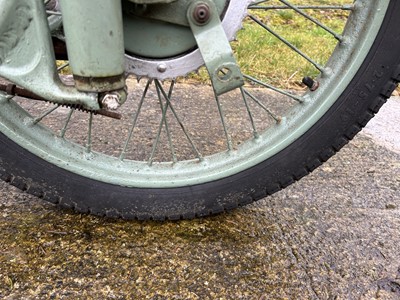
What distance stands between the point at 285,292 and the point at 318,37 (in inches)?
81.6

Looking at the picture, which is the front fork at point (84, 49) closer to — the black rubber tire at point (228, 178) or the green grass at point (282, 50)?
the black rubber tire at point (228, 178)

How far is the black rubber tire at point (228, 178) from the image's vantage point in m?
1.04

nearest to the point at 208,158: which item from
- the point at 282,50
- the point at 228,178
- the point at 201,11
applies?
the point at 228,178

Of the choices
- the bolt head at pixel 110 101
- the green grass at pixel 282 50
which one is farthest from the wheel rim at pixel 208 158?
the green grass at pixel 282 50

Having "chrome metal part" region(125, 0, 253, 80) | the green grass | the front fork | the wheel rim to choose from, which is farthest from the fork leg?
the green grass

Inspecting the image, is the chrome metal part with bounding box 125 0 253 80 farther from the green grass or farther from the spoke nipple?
the green grass

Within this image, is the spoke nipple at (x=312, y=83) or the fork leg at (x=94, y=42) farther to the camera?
the spoke nipple at (x=312, y=83)

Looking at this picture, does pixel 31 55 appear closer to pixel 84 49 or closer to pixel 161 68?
pixel 84 49

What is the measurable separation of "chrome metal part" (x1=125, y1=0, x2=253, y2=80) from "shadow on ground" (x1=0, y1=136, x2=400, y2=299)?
353mm

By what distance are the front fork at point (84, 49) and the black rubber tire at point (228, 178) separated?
194 mm

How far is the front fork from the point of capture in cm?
91

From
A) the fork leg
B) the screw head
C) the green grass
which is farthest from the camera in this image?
the green grass

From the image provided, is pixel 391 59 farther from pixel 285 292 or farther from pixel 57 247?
pixel 57 247

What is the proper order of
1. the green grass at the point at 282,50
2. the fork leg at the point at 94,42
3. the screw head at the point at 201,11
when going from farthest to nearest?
the green grass at the point at 282,50 → the screw head at the point at 201,11 → the fork leg at the point at 94,42
